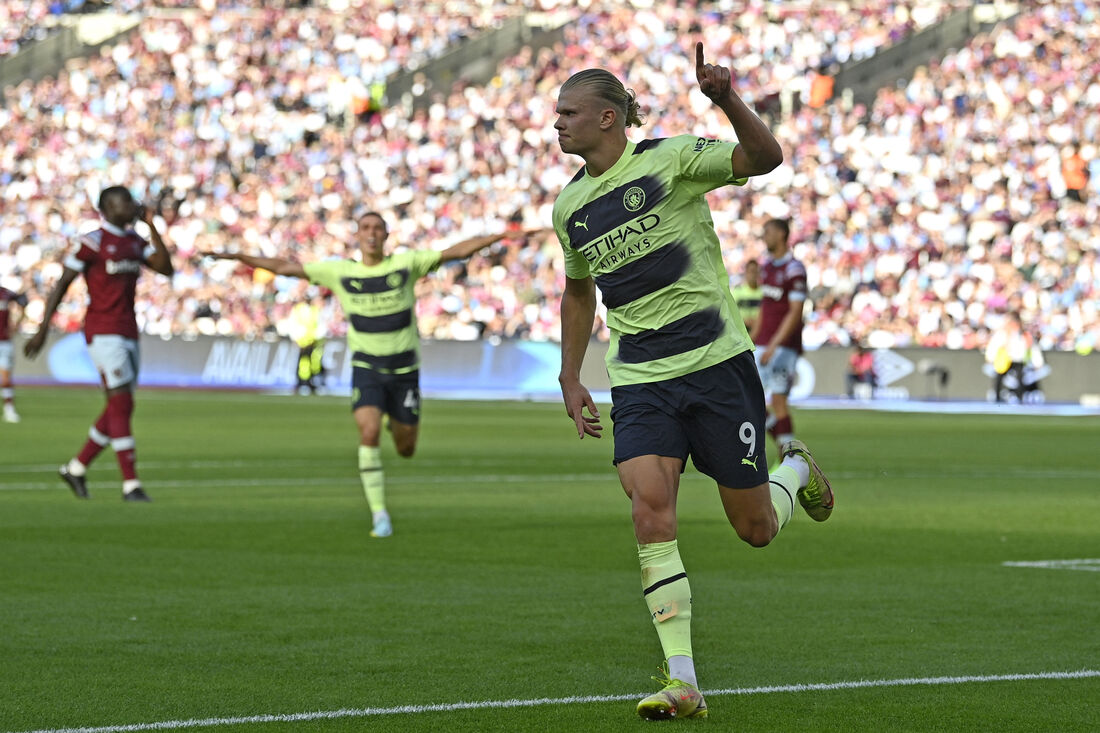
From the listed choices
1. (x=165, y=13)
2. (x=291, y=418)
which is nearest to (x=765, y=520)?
(x=291, y=418)

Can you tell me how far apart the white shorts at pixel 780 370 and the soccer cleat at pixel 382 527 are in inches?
279

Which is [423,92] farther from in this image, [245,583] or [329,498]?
[245,583]

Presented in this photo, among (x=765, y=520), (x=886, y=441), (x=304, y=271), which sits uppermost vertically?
(x=304, y=271)

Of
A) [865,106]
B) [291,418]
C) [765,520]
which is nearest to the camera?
[765,520]

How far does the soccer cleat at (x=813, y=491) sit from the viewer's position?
832cm

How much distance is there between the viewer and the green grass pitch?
6980 mm

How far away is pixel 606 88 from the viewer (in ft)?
23.3

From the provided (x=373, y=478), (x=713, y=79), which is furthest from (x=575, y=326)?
(x=373, y=478)

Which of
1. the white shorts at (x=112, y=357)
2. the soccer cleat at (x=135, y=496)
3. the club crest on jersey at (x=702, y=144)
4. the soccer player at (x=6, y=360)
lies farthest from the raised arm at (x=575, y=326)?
the soccer player at (x=6, y=360)

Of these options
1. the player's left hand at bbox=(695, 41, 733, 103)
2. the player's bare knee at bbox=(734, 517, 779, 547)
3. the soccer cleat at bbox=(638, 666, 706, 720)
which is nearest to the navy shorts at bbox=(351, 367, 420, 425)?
the player's bare knee at bbox=(734, 517, 779, 547)

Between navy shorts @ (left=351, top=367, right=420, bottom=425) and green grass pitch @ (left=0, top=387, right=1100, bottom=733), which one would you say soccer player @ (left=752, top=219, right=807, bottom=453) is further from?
navy shorts @ (left=351, top=367, right=420, bottom=425)

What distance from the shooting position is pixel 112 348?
15930 mm

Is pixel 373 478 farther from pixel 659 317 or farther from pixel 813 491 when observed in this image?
pixel 659 317

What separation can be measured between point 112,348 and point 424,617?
7273 millimetres
